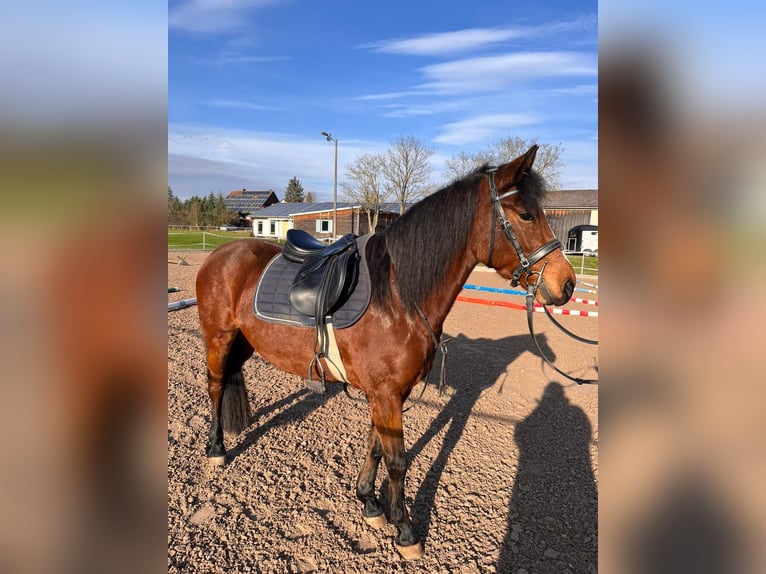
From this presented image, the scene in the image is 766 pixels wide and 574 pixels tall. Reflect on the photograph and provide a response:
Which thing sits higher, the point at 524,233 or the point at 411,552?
the point at 524,233

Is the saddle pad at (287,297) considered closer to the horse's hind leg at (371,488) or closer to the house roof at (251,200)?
the horse's hind leg at (371,488)

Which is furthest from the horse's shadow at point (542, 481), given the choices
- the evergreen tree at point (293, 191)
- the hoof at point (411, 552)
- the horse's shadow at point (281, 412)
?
the evergreen tree at point (293, 191)

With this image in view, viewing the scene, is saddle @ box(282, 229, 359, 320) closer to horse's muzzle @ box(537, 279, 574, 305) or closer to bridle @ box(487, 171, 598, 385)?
bridle @ box(487, 171, 598, 385)

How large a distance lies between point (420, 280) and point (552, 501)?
207 centimetres

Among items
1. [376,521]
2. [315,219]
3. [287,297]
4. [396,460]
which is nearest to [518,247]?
[396,460]

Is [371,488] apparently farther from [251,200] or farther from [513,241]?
[251,200]

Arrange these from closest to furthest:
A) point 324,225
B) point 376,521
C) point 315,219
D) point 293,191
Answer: point 376,521, point 324,225, point 315,219, point 293,191

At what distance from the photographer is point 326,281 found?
2.69m

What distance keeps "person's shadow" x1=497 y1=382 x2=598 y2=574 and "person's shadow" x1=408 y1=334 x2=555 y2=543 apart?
60 cm
